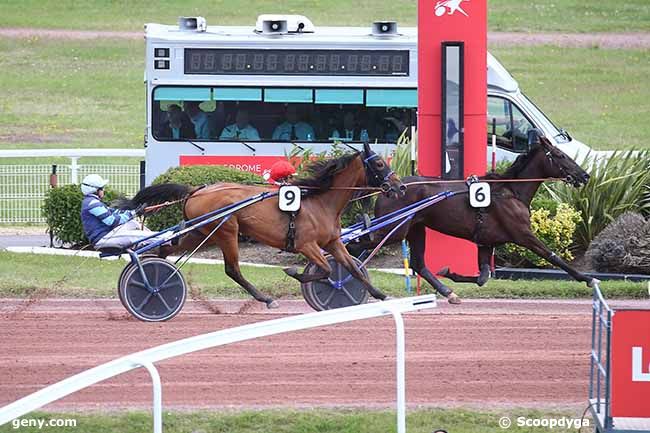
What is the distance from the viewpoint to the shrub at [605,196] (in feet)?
52.6

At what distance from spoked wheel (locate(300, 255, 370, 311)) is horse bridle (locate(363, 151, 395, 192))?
0.78m

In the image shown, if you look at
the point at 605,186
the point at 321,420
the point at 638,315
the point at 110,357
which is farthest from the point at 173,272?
the point at 605,186

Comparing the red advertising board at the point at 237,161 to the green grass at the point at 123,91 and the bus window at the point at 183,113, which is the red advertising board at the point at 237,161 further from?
the green grass at the point at 123,91

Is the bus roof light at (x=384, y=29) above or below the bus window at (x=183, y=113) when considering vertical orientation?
above

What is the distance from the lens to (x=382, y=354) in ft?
35.3

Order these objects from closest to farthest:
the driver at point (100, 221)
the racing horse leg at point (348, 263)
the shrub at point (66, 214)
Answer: the racing horse leg at point (348, 263), the driver at point (100, 221), the shrub at point (66, 214)

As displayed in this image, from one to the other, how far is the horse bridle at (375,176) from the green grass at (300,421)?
125 inches

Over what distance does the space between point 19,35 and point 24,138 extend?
31.6ft

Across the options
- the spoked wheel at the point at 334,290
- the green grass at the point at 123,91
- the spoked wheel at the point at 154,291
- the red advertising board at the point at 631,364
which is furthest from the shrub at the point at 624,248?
the green grass at the point at 123,91

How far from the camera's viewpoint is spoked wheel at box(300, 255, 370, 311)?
12.2 meters

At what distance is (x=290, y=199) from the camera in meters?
11.9

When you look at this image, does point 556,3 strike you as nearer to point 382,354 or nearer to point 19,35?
point 19,35

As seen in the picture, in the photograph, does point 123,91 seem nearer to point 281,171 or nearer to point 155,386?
point 281,171

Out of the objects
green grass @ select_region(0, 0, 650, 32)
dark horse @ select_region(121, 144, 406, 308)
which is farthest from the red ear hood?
green grass @ select_region(0, 0, 650, 32)
